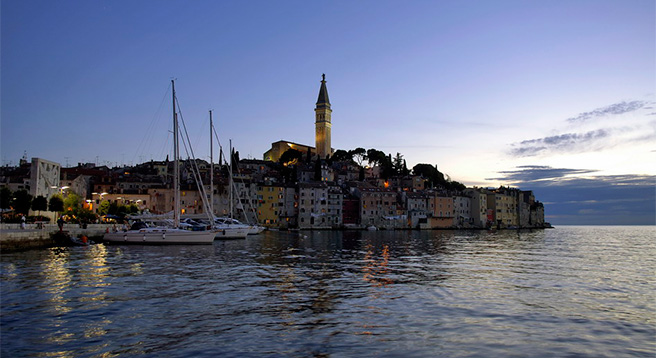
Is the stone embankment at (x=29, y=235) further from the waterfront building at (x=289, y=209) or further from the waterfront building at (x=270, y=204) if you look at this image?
the waterfront building at (x=289, y=209)

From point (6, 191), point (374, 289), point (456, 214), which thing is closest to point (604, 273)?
point (374, 289)

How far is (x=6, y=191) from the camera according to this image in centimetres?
4025

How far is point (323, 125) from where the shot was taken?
495 feet

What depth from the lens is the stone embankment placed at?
28641mm

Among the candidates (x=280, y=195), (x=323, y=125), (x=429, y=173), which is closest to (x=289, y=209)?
(x=280, y=195)

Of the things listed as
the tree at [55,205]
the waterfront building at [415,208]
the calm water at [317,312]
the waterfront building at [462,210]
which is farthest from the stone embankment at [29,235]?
the waterfront building at [462,210]

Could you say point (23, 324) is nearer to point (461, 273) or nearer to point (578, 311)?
point (578, 311)

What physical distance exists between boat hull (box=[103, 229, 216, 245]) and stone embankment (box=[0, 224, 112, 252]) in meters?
3.45

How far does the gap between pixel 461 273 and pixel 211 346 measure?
15.2 m

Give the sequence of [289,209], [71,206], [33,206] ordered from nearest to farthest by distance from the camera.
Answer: [33,206] < [71,206] < [289,209]

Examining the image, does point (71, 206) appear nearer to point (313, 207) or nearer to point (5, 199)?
point (5, 199)

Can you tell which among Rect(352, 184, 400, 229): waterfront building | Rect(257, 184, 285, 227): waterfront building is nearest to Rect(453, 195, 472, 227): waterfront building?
Rect(352, 184, 400, 229): waterfront building

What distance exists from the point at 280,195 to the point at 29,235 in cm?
5836

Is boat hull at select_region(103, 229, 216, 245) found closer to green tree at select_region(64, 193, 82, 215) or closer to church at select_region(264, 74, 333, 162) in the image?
green tree at select_region(64, 193, 82, 215)
